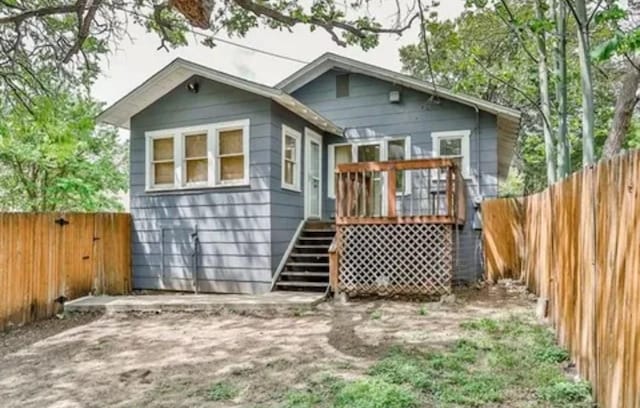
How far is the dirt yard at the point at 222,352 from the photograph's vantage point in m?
4.08

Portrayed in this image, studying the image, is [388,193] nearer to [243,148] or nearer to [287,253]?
[287,253]

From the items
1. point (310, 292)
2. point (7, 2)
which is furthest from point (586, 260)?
point (7, 2)

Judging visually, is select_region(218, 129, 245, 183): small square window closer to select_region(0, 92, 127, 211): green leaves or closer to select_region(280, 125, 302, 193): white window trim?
select_region(280, 125, 302, 193): white window trim

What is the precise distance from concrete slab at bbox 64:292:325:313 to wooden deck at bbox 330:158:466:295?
822 mm

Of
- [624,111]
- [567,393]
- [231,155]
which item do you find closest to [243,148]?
[231,155]

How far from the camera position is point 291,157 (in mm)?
9609

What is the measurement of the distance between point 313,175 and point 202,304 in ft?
13.6

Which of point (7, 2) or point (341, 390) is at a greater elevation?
point (7, 2)

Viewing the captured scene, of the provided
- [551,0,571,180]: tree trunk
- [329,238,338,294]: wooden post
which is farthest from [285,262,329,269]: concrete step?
[551,0,571,180]: tree trunk

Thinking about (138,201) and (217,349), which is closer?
(217,349)

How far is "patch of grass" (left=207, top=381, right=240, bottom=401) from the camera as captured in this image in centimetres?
394

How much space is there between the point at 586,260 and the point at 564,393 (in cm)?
101

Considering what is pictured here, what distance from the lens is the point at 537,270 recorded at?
7.32 meters

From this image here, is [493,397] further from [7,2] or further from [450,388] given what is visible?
[7,2]
